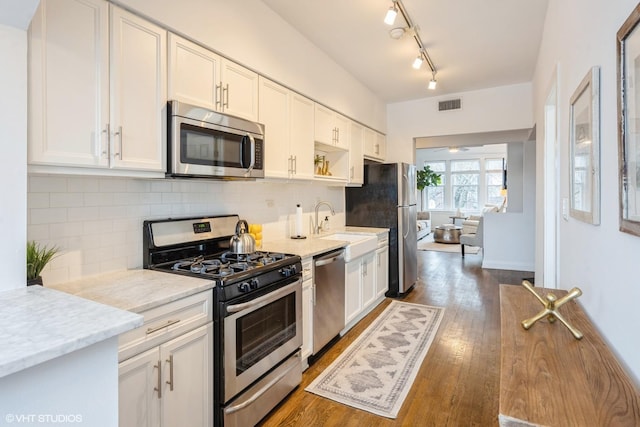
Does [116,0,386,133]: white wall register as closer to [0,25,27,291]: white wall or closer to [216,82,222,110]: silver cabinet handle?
[216,82,222,110]: silver cabinet handle

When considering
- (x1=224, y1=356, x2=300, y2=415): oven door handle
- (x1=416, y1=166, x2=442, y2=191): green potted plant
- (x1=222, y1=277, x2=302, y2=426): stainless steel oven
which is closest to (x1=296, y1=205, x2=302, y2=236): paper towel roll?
(x1=222, y1=277, x2=302, y2=426): stainless steel oven

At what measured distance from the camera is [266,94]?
105 inches

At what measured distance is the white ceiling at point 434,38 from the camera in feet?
9.00

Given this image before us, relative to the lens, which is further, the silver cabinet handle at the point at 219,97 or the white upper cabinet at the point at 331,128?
the white upper cabinet at the point at 331,128

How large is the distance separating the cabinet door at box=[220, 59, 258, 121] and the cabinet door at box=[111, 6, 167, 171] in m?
0.44

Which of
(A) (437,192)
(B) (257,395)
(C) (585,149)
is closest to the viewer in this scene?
(C) (585,149)

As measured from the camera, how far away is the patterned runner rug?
7.68ft

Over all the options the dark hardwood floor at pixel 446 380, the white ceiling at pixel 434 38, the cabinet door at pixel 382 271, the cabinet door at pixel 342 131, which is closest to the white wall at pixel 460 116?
the white ceiling at pixel 434 38

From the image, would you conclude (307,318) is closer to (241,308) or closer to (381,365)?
(381,365)

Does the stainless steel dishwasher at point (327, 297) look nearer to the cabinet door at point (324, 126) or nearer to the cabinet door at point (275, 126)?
the cabinet door at point (275, 126)

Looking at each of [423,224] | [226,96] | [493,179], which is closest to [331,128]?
[226,96]

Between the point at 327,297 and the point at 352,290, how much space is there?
602 mm

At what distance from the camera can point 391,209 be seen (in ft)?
14.8

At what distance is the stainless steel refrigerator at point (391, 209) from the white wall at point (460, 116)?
2.48 ft
